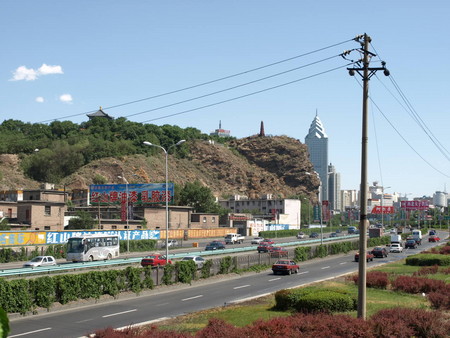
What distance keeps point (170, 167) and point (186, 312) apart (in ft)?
490

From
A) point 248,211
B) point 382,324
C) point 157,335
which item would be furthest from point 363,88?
point 248,211

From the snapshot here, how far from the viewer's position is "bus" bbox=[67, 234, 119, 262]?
171 ft

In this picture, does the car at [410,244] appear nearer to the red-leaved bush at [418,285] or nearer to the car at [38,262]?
the red-leaved bush at [418,285]

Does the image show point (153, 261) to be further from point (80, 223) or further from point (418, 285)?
point (80, 223)

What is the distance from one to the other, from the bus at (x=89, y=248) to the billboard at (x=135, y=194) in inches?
1188

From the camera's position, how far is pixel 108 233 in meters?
69.2

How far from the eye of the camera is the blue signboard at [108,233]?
62375 mm

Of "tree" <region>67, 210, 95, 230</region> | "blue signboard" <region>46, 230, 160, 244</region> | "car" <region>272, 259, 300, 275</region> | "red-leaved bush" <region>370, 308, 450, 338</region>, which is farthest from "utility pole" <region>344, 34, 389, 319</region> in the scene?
"tree" <region>67, 210, 95, 230</region>

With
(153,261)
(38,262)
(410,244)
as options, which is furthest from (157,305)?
(410,244)

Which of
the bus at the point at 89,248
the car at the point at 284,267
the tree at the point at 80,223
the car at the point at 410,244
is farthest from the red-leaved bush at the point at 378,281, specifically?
the car at the point at 410,244

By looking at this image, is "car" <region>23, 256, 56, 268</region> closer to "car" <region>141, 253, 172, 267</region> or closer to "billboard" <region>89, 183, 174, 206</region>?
"car" <region>141, 253, 172, 267</region>

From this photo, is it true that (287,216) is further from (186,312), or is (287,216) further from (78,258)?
(186,312)

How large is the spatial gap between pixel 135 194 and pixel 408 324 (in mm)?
77861

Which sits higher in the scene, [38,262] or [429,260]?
[429,260]
